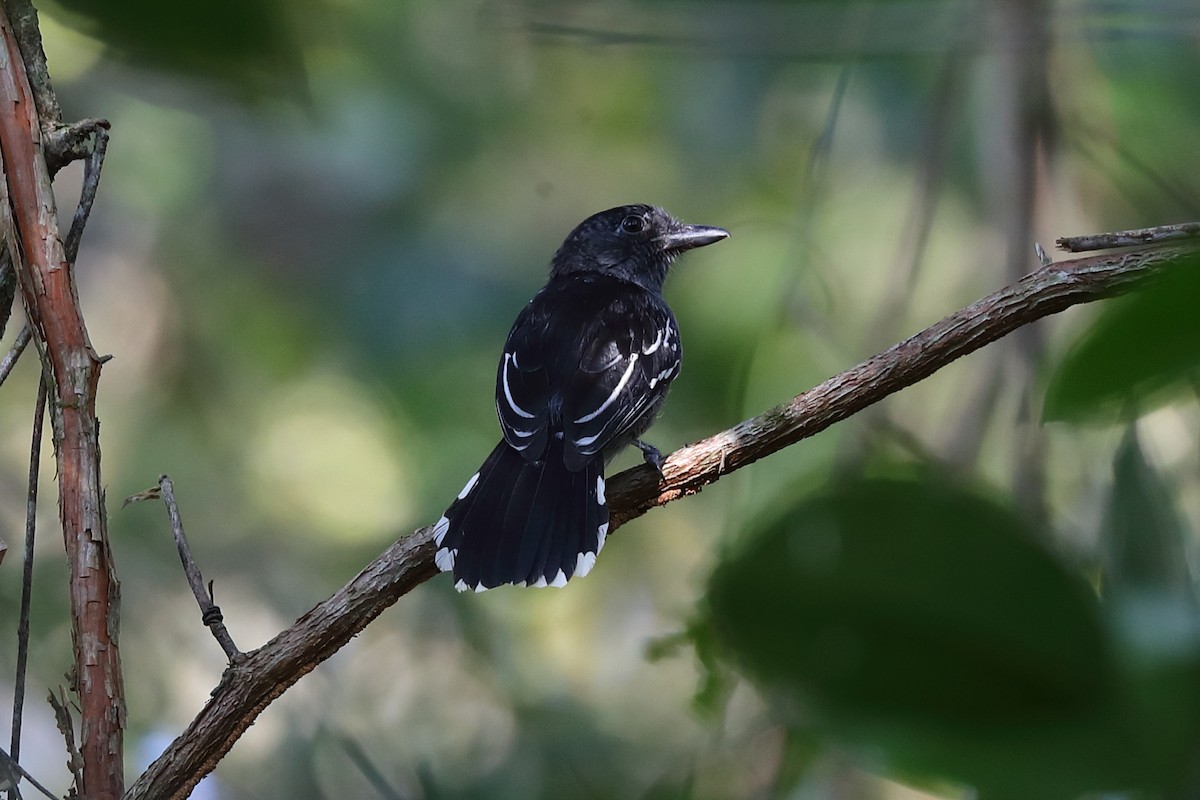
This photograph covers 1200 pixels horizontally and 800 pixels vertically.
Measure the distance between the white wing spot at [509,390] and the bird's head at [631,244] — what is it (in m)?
1.09

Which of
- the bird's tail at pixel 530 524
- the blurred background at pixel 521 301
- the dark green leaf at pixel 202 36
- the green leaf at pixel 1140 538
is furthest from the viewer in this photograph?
the blurred background at pixel 521 301

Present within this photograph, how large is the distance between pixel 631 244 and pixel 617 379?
1.43 metres

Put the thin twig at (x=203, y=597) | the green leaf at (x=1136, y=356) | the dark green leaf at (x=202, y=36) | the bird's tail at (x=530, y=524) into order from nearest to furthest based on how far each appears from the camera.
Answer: the green leaf at (x=1136, y=356) < the dark green leaf at (x=202, y=36) < the thin twig at (x=203, y=597) < the bird's tail at (x=530, y=524)

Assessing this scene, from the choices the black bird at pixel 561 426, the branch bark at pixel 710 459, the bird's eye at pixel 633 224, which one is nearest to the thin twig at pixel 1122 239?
the branch bark at pixel 710 459

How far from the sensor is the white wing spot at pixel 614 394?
12.2ft

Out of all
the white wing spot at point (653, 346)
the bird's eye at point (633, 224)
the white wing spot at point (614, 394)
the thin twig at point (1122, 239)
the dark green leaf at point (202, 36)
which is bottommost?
the thin twig at point (1122, 239)

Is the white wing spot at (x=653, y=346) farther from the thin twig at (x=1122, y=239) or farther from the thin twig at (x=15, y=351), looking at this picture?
the thin twig at (x=15, y=351)

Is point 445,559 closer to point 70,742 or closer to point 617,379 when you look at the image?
point 70,742

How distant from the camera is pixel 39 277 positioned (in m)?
2.11

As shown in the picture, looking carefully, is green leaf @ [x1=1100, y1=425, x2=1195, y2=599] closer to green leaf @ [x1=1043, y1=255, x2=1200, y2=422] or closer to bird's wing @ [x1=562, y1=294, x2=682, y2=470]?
green leaf @ [x1=1043, y1=255, x2=1200, y2=422]

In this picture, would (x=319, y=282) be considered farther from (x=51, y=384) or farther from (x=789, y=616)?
(x=789, y=616)

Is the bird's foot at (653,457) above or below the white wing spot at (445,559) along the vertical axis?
above

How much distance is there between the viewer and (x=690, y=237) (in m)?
5.10

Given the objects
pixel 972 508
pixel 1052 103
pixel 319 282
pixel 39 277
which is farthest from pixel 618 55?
pixel 972 508
